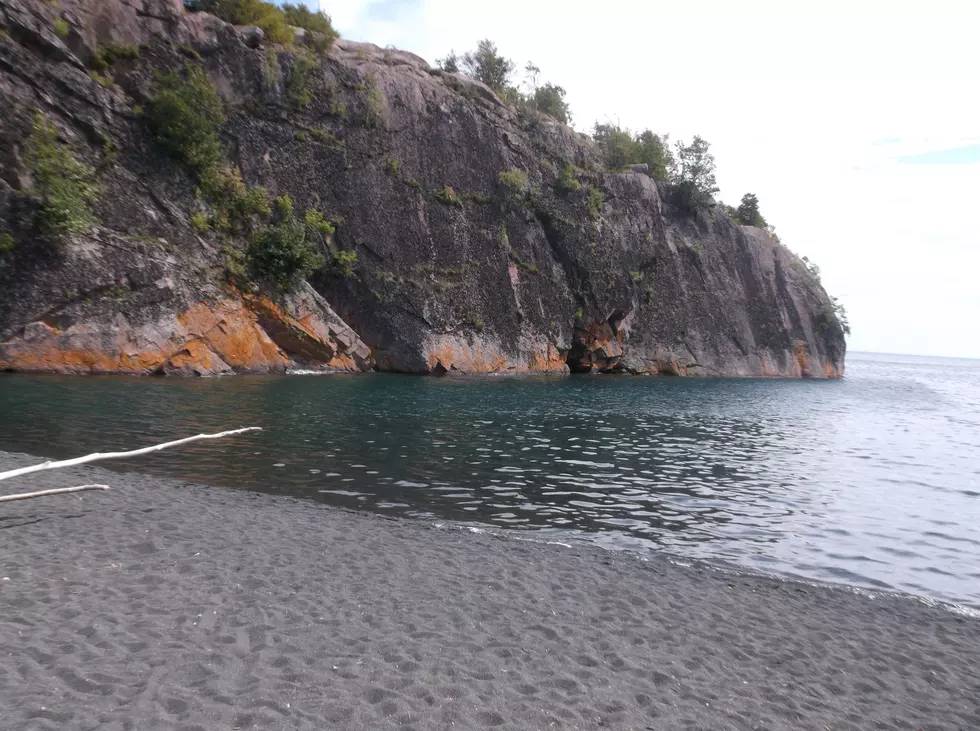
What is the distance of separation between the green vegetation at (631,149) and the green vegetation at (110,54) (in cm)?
3809

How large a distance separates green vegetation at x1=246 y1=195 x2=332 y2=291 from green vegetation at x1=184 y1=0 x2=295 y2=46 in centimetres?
1143

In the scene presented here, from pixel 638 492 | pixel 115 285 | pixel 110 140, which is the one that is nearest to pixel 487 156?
pixel 110 140

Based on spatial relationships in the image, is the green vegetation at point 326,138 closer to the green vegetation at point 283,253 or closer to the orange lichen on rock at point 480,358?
the green vegetation at point 283,253

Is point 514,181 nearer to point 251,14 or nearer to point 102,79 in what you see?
point 251,14

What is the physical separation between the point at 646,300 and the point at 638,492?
1817 inches

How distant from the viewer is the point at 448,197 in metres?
45.2

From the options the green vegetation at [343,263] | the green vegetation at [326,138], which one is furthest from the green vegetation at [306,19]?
the green vegetation at [343,263]

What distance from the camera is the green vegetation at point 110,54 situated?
3297cm

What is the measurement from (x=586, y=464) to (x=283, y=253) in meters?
24.8

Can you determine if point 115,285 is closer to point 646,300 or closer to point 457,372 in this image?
point 457,372

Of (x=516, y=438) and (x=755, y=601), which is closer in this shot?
(x=755, y=601)

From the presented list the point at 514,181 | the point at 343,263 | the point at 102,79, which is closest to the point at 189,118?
the point at 102,79

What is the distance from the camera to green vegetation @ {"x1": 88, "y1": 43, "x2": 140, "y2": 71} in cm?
3297

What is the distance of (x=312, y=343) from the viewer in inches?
1411
